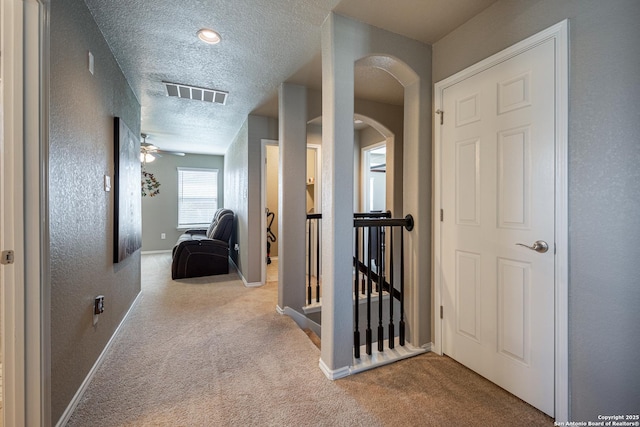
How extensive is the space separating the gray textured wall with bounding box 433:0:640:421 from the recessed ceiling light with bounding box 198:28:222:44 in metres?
2.11

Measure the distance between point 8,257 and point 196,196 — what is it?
Answer: 6.01m

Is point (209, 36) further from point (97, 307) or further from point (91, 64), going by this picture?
point (97, 307)

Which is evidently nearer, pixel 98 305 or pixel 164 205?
pixel 98 305

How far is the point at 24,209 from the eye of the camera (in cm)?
120

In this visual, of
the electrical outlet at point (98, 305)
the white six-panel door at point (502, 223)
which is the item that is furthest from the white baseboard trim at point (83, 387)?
the white six-panel door at point (502, 223)

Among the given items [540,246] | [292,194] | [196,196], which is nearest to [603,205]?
[540,246]

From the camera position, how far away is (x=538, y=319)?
152 centimetres

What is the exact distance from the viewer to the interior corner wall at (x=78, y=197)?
138 cm

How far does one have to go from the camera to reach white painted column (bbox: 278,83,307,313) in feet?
9.55

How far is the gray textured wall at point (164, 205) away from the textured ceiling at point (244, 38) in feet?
11.3

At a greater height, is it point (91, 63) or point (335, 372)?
Result: point (91, 63)

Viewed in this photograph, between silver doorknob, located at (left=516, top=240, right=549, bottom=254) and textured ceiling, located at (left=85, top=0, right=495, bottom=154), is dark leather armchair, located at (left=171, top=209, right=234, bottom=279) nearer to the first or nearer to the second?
textured ceiling, located at (left=85, top=0, right=495, bottom=154)

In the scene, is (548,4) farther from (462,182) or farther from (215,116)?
(215,116)

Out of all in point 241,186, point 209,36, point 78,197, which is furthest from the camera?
point 241,186
